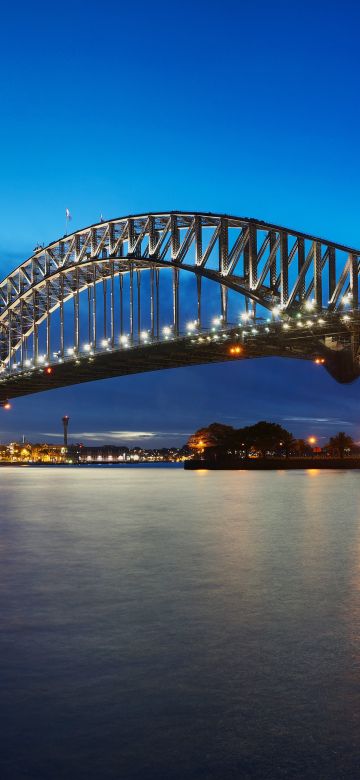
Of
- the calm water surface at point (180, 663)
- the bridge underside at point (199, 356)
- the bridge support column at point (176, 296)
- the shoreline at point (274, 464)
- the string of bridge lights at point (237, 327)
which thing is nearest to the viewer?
the calm water surface at point (180, 663)

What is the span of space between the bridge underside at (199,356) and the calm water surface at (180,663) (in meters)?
50.9

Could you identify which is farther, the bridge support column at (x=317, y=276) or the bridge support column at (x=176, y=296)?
the bridge support column at (x=176, y=296)

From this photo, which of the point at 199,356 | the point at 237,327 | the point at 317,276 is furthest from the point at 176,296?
the point at 317,276

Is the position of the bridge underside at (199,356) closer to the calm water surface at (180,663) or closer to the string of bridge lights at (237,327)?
the string of bridge lights at (237,327)

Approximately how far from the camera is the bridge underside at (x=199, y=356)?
63375 millimetres

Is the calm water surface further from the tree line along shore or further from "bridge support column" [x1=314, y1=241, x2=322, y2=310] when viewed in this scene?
the tree line along shore

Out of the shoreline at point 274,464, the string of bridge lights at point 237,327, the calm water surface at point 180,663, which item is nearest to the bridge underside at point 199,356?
the string of bridge lights at point 237,327

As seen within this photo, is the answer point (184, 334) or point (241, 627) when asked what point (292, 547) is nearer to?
point (241, 627)

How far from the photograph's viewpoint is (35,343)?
9562 cm

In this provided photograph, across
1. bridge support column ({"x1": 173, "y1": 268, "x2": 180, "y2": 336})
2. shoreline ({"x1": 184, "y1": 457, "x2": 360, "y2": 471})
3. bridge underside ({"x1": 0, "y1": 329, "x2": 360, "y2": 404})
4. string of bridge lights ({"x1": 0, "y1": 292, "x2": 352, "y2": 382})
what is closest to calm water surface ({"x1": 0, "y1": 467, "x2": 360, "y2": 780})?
string of bridge lights ({"x1": 0, "y1": 292, "x2": 352, "y2": 382})

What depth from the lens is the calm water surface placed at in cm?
443

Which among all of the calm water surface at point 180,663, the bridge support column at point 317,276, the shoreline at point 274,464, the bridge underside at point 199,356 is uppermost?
the bridge support column at point 317,276

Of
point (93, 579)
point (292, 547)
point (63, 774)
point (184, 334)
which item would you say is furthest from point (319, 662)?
point (184, 334)

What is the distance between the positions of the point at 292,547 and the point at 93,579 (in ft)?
15.1
